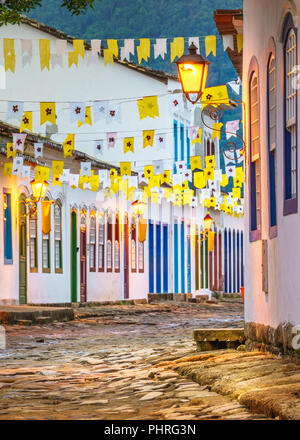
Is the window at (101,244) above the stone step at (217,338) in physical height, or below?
above

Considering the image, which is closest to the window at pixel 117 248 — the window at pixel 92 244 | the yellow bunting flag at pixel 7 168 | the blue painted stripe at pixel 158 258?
the window at pixel 92 244

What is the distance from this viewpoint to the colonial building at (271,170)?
36.7 feet

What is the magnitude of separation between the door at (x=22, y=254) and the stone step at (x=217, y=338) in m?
15.0

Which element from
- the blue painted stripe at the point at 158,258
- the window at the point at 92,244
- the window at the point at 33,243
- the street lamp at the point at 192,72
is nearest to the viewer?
the street lamp at the point at 192,72

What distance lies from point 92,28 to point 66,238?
4374cm

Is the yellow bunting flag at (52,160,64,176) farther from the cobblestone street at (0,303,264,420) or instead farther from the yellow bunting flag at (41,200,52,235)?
the cobblestone street at (0,303,264,420)

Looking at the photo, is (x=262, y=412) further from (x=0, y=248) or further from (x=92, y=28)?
(x=92, y=28)

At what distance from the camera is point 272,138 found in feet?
41.5

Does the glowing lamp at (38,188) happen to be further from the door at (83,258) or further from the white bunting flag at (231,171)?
the white bunting flag at (231,171)

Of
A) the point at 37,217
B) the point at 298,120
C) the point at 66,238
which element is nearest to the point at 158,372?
the point at 298,120

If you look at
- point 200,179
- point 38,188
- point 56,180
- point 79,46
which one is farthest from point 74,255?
point 79,46

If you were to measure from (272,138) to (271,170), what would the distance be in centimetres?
37

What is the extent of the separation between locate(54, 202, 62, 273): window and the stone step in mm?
17633

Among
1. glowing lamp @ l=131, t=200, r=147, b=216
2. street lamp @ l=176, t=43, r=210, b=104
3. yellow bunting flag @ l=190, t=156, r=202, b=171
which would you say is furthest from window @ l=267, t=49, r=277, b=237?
glowing lamp @ l=131, t=200, r=147, b=216
